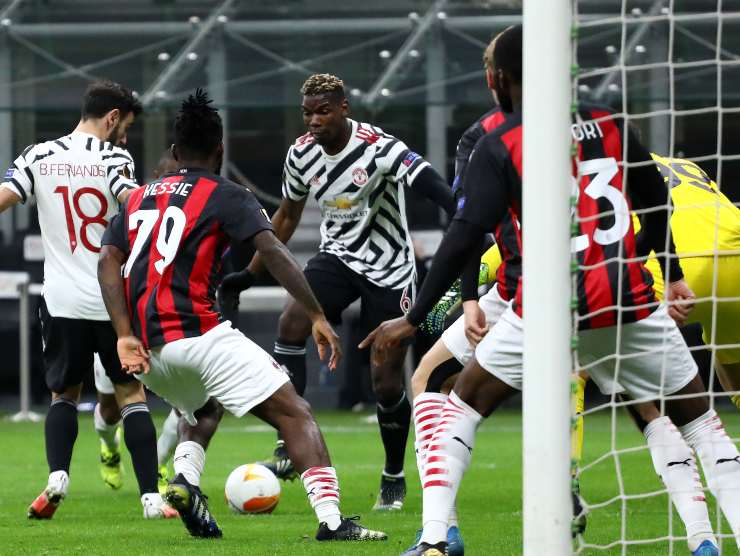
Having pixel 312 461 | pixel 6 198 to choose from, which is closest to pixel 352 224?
pixel 6 198

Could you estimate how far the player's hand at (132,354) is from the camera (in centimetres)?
573

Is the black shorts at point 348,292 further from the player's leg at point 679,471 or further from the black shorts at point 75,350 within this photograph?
the player's leg at point 679,471

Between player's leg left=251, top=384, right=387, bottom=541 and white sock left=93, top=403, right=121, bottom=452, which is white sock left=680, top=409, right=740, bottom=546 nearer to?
player's leg left=251, top=384, right=387, bottom=541

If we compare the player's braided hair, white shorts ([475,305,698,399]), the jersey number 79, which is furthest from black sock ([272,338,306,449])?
white shorts ([475,305,698,399])

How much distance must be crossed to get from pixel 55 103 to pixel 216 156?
31.4ft

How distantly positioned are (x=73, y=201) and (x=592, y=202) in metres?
3.26

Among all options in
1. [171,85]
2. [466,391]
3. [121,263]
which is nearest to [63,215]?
[121,263]

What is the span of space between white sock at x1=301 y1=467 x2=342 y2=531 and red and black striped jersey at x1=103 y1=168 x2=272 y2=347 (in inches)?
28.4

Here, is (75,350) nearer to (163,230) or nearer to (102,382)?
(102,382)

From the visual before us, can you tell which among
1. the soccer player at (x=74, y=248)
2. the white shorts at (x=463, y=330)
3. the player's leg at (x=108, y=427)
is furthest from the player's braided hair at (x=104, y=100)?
the white shorts at (x=463, y=330)

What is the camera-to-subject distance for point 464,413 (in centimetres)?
478

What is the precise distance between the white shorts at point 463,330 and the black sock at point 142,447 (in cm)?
176

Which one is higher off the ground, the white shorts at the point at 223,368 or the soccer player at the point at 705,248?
the soccer player at the point at 705,248

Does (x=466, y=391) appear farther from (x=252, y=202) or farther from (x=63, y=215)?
(x=63, y=215)
